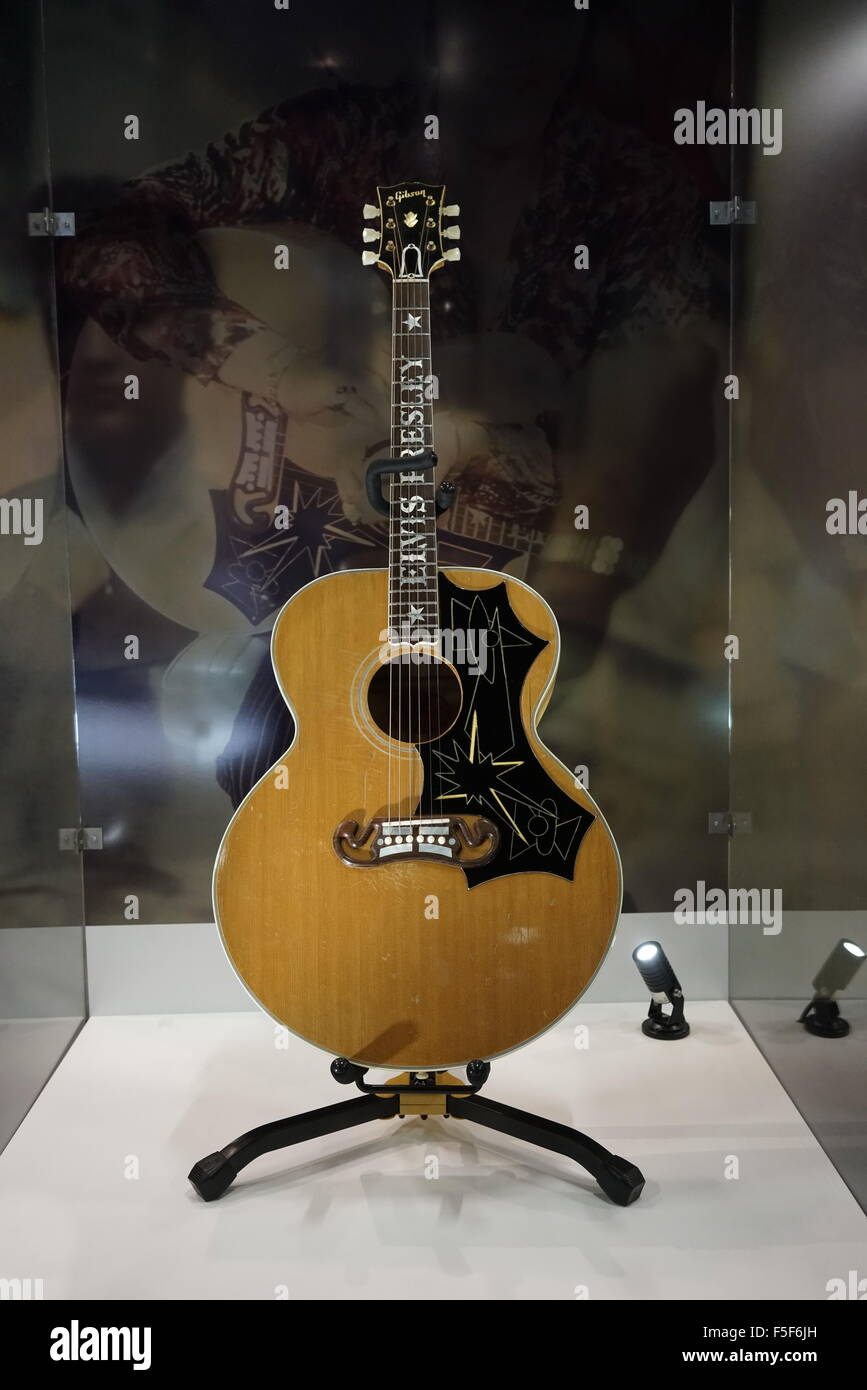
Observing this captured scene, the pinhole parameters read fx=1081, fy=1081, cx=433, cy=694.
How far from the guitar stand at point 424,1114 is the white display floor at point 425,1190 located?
0.18 feet

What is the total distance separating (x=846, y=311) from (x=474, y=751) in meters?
1.05

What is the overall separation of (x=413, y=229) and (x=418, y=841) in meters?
1.20

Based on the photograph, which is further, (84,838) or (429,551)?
(84,838)

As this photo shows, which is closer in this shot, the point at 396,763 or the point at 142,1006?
the point at 396,763

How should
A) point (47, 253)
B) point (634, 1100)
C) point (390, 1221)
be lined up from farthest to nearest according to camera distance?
point (47, 253), point (634, 1100), point (390, 1221)

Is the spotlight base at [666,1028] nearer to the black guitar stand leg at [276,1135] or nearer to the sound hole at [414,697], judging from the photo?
the black guitar stand leg at [276,1135]

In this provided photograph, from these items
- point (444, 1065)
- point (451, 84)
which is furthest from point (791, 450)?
point (444, 1065)

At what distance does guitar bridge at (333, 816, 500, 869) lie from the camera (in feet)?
6.52

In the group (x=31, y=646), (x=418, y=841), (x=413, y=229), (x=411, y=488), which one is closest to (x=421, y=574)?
(x=411, y=488)

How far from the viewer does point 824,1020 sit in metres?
2.13

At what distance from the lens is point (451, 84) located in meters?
2.62

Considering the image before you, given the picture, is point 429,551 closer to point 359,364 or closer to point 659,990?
point 359,364

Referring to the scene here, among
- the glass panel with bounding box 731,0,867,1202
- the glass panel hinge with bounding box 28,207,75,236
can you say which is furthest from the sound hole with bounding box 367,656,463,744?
the glass panel hinge with bounding box 28,207,75,236
